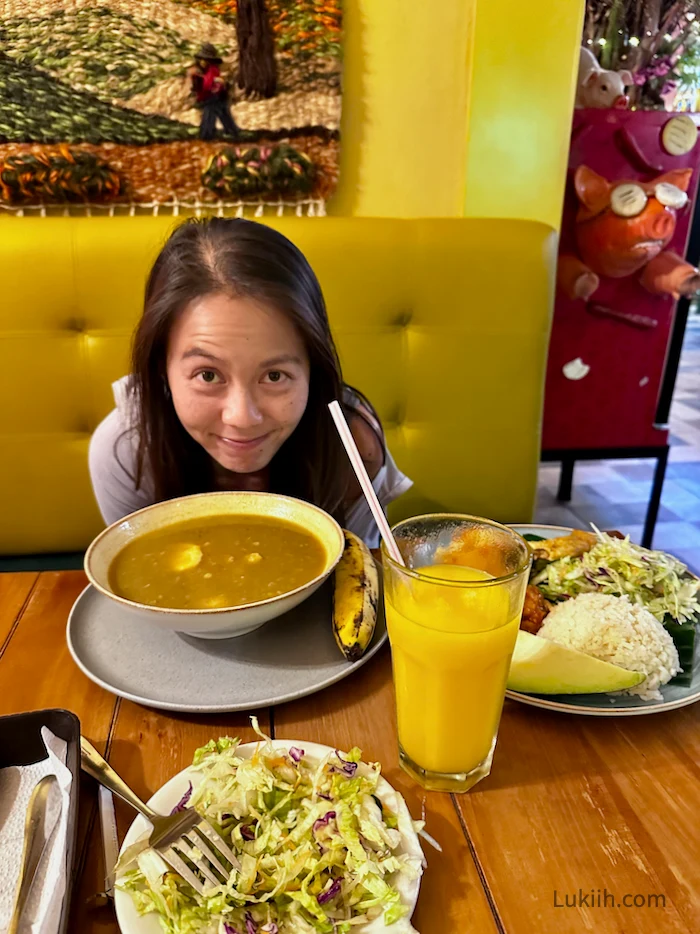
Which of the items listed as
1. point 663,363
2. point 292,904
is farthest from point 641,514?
point 292,904

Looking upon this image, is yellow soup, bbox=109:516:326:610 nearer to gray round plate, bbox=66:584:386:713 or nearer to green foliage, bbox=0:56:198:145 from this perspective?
gray round plate, bbox=66:584:386:713

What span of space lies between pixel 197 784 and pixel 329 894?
178 millimetres

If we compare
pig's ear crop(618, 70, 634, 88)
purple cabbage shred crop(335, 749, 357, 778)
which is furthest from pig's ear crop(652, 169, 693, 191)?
purple cabbage shred crop(335, 749, 357, 778)

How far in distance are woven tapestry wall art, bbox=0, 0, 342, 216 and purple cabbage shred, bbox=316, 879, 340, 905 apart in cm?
165

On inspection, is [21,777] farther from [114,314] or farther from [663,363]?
[663,363]

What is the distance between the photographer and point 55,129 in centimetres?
168

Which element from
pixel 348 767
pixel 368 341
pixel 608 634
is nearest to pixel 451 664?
pixel 348 767

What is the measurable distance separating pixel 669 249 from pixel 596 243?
375mm

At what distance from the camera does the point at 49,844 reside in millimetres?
605

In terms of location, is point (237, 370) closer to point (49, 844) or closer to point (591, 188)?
point (49, 844)

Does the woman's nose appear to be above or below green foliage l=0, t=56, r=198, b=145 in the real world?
below

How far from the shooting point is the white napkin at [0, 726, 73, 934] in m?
0.53

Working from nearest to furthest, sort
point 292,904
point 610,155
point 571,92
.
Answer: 1. point 292,904
2. point 571,92
3. point 610,155

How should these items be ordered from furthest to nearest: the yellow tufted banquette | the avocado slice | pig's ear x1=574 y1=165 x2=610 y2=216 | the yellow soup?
pig's ear x1=574 y1=165 x2=610 y2=216
the yellow tufted banquette
the yellow soup
the avocado slice
